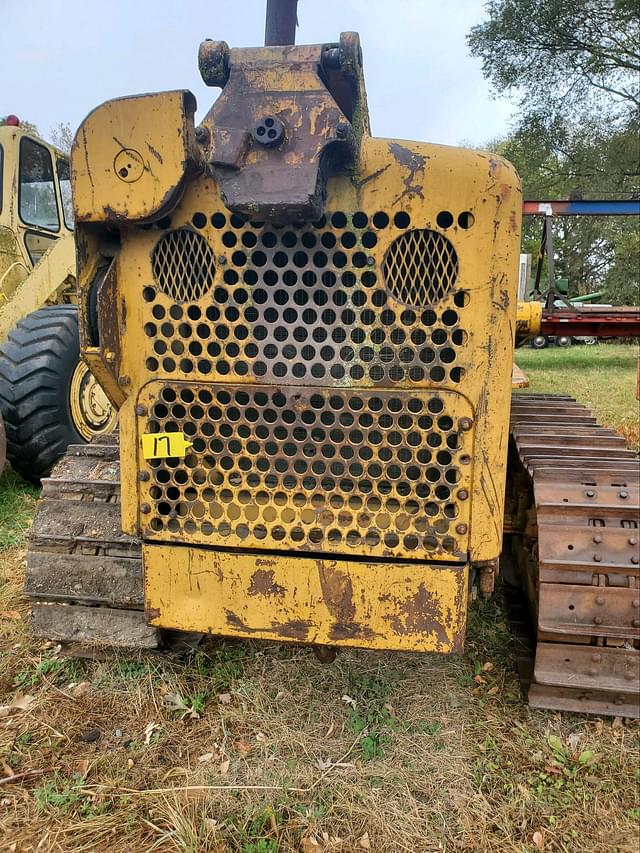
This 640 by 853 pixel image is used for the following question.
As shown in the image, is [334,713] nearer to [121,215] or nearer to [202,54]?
[121,215]

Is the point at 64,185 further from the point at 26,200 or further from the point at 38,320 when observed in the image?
the point at 38,320

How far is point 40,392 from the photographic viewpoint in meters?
4.58

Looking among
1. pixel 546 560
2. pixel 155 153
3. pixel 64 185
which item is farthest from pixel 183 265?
pixel 64 185

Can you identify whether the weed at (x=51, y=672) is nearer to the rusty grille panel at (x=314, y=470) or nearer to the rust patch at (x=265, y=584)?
the rusty grille panel at (x=314, y=470)

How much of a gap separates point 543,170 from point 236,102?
2351 cm

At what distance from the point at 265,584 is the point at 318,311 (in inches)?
34.1

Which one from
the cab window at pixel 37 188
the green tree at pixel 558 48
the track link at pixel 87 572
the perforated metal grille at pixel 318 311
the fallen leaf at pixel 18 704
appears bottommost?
the fallen leaf at pixel 18 704

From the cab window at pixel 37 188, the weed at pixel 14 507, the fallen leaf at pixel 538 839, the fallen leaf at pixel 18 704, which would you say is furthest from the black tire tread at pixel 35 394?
the fallen leaf at pixel 538 839

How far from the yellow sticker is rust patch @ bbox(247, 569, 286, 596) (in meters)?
0.45

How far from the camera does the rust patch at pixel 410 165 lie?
73.4 inches

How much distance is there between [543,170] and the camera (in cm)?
2255

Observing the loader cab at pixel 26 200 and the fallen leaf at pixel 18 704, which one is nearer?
the fallen leaf at pixel 18 704

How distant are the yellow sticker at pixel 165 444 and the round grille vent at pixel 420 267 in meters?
0.80

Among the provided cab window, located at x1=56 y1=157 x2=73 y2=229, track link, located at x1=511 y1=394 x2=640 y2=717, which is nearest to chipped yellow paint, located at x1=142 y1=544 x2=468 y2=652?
track link, located at x1=511 y1=394 x2=640 y2=717
